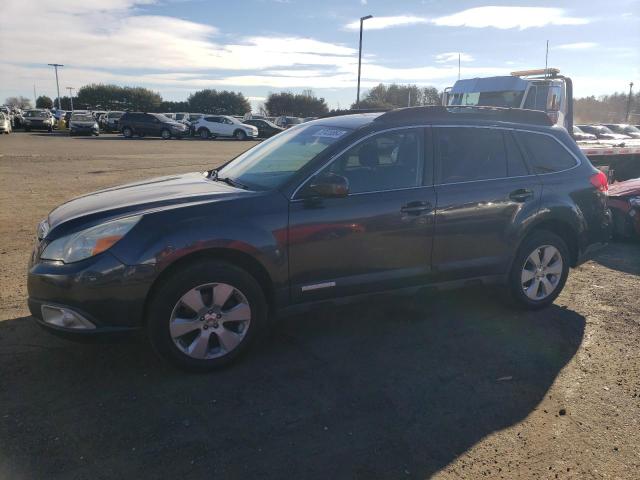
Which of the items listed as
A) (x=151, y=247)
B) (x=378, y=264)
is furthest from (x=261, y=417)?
(x=378, y=264)

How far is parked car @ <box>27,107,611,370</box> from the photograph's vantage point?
3393 mm

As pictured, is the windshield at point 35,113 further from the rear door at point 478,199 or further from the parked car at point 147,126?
the rear door at point 478,199

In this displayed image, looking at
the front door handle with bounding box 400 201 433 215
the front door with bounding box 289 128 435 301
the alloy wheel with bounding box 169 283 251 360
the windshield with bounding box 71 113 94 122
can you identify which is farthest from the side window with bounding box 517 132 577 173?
the windshield with bounding box 71 113 94 122

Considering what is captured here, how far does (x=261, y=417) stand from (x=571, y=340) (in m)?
2.75

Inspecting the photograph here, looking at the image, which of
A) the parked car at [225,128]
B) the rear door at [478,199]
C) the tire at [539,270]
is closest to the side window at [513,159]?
the rear door at [478,199]

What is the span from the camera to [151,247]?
11.0ft

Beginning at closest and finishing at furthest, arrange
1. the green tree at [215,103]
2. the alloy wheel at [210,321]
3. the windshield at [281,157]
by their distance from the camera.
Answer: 1. the alloy wheel at [210,321]
2. the windshield at [281,157]
3. the green tree at [215,103]

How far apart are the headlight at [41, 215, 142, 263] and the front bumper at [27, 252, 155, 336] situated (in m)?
0.05

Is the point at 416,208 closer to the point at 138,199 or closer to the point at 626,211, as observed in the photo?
the point at 138,199

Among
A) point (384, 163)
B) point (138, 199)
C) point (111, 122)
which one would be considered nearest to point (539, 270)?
point (384, 163)

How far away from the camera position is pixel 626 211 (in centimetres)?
774

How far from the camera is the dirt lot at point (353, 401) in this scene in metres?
2.77

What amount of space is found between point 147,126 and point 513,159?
119 ft

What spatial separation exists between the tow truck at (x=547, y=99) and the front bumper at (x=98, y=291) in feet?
33.9
